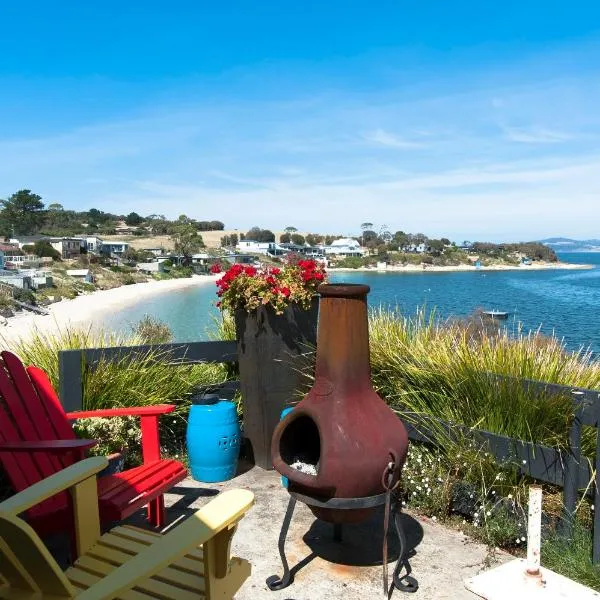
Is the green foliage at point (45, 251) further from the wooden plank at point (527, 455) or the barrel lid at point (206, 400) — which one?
the wooden plank at point (527, 455)

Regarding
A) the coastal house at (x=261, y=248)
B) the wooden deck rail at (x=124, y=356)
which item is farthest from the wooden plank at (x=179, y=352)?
the coastal house at (x=261, y=248)

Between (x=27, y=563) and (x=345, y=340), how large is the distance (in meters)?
1.85

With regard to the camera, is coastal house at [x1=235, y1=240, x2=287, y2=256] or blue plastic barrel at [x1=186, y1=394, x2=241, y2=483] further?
coastal house at [x1=235, y1=240, x2=287, y2=256]

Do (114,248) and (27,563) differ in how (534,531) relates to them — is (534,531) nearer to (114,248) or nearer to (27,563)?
(27,563)

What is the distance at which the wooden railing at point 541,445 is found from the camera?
3369 millimetres

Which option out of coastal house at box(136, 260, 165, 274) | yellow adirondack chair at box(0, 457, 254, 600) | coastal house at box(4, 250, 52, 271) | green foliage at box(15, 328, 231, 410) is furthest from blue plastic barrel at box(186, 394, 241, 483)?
coastal house at box(136, 260, 165, 274)

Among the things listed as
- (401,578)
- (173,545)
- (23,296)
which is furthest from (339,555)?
(23,296)

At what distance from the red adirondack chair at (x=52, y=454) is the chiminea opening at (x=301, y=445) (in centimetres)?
74

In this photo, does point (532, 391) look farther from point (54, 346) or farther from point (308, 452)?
point (54, 346)

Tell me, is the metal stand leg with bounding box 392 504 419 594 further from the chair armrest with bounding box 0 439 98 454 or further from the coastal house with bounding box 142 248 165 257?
the coastal house with bounding box 142 248 165 257

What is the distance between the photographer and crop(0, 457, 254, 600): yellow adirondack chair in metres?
1.87

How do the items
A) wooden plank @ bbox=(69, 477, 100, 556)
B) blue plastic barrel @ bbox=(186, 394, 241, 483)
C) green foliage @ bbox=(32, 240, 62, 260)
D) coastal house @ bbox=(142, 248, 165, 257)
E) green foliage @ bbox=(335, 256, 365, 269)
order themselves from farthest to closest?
green foliage @ bbox=(335, 256, 365, 269), coastal house @ bbox=(142, 248, 165, 257), green foliage @ bbox=(32, 240, 62, 260), blue plastic barrel @ bbox=(186, 394, 241, 483), wooden plank @ bbox=(69, 477, 100, 556)

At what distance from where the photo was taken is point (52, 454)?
11.3 ft

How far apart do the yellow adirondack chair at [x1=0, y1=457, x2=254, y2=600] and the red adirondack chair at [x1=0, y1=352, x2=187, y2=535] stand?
1.28 feet
